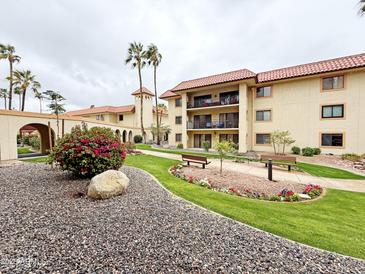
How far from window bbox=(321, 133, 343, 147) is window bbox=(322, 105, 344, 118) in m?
1.99

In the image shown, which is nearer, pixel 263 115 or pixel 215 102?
pixel 263 115

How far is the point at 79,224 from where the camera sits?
422cm

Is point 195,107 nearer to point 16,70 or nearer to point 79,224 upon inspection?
point 79,224

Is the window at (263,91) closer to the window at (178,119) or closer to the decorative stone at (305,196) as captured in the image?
the window at (178,119)

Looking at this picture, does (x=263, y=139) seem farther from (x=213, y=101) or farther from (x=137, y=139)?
(x=137, y=139)

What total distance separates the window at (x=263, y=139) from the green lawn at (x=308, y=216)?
45.0 ft

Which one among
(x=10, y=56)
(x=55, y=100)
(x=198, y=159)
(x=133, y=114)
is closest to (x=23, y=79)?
(x=10, y=56)

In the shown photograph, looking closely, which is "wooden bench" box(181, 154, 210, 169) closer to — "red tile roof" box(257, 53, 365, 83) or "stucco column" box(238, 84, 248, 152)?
"stucco column" box(238, 84, 248, 152)

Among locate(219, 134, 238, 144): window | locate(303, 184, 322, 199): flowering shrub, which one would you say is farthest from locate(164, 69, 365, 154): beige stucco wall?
locate(303, 184, 322, 199): flowering shrub

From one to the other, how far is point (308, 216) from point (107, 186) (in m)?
6.92

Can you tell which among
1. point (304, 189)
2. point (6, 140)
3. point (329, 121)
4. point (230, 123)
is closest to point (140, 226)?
point (304, 189)

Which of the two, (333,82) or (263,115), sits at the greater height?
(333,82)

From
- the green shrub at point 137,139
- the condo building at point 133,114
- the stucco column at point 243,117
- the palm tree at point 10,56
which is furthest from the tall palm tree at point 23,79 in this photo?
the stucco column at point 243,117

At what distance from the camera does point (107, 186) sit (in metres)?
5.95
